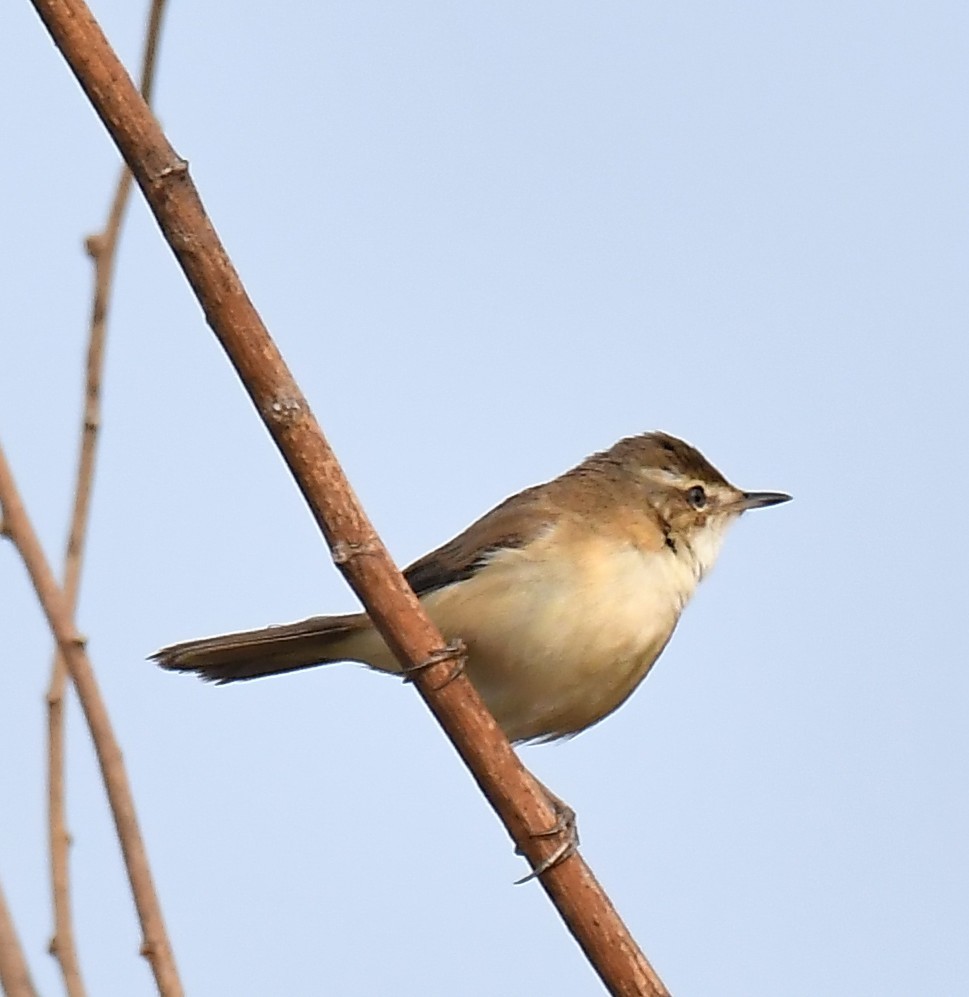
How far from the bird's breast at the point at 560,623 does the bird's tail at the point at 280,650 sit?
0.32 m

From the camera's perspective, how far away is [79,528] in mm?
2488

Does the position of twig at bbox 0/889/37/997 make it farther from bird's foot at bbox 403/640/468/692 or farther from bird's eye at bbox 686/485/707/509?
bird's eye at bbox 686/485/707/509

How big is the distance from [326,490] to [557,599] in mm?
2006

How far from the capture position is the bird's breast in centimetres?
457

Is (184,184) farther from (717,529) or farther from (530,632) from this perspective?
(717,529)

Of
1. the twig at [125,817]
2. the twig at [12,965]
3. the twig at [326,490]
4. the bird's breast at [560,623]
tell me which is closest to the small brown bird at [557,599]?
the bird's breast at [560,623]

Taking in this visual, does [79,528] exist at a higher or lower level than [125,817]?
higher

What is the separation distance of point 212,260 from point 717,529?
10.2ft

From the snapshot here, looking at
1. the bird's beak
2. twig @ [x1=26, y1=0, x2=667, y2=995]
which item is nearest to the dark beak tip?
the bird's beak

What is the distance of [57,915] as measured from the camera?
219 centimetres

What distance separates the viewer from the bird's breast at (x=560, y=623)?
457 centimetres

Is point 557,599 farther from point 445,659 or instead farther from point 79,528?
point 79,528

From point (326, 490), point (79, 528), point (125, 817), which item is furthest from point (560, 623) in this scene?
point (125, 817)

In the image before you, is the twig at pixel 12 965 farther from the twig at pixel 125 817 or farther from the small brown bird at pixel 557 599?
the small brown bird at pixel 557 599
